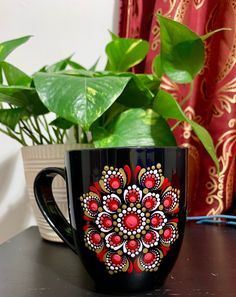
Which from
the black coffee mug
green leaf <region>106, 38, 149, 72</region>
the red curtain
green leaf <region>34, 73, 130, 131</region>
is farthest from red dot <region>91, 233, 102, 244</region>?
the red curtain

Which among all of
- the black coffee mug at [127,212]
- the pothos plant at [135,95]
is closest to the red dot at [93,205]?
the black coffee mug at [127,212]

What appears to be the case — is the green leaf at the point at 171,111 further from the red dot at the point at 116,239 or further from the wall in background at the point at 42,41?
the wall in background at the point at 42,41

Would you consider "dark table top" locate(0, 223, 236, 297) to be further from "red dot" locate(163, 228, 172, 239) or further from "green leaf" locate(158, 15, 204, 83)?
"green leaf" locate(158, 15, 204, 83)

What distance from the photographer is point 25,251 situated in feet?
1.90

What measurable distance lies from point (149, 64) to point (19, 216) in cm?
Answer: 52

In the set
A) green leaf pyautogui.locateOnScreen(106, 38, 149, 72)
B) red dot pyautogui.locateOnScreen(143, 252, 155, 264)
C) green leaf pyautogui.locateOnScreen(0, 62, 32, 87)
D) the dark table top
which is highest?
green leaf pyautogui.locateOnScreen(106, 38, 149, 72)

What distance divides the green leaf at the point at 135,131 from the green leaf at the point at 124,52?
13 centimetres

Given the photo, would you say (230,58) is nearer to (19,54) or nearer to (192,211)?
(192,211)

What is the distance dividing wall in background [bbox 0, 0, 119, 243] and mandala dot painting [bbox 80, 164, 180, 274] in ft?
2.06

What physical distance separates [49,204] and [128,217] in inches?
5.1

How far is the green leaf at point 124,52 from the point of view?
60 centimetres

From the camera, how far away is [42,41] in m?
0.99

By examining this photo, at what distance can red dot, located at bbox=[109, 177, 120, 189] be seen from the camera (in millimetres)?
370

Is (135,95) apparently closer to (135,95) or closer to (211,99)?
(135,95)
